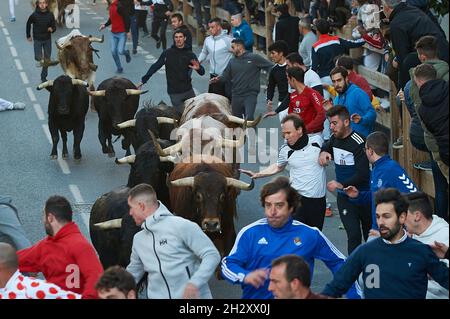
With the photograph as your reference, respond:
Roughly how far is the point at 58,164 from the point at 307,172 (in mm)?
7442

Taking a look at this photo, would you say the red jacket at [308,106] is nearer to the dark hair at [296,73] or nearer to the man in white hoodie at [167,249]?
the dark hair at [296,73]

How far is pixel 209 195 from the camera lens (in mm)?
12453

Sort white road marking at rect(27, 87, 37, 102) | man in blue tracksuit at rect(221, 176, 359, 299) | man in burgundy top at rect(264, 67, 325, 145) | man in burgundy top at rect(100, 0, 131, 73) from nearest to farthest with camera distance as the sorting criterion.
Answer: man in blue tracksuit at rect(221, 176, 359, 299) → man in burgundy top at rect(264, 67, 325, 145) → white road marking at rect(27, 87, 37, 102) → man in burgundy top at rect(100, 0, 131, 73)

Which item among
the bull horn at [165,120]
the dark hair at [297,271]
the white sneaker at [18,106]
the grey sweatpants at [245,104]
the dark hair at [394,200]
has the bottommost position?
the white sneaker at [18,106]

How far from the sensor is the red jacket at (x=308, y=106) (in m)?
14.6

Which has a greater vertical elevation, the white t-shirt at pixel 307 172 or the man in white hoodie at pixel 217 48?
the white t-shirt at pixel 307 172

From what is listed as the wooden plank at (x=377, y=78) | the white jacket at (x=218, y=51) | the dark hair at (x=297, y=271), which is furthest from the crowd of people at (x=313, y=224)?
the white jacket at (x=218, y=51)

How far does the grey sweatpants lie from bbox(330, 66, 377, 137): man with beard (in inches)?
176

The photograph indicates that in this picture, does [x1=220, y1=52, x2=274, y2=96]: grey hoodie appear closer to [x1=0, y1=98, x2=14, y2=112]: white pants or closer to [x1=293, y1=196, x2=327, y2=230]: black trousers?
[x1=293, y1=196, x2=327, y2=230]: black trousers

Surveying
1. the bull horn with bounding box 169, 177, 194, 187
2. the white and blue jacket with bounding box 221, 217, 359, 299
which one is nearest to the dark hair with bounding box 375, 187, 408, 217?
the white and blue jacket with bounding box 221, 217, 359, 299

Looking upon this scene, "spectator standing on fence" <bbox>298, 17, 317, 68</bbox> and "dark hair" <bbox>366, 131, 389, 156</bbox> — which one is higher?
"dark hair" <bbox>366, 131, 389, 156</bbox>

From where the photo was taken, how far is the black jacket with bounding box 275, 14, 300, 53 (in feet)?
75.1

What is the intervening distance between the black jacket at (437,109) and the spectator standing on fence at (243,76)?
767cm
